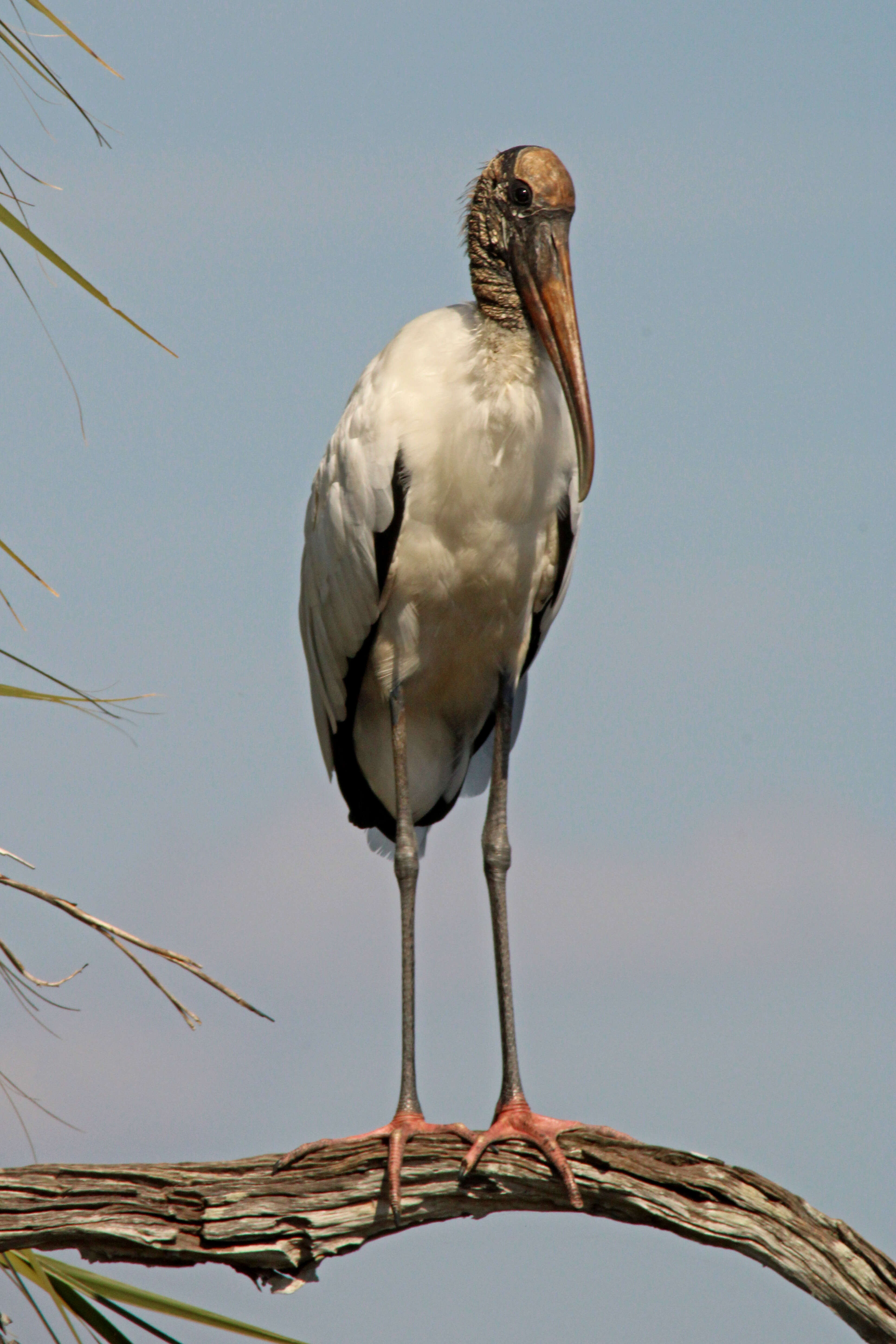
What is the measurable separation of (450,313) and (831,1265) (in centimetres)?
300

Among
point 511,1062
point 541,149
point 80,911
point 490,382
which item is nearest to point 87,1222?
point 80,911

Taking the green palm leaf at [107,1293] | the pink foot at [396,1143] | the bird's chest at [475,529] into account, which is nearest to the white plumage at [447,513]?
the bird's chest at [475,529]

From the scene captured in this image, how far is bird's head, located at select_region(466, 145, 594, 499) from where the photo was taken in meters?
4.79

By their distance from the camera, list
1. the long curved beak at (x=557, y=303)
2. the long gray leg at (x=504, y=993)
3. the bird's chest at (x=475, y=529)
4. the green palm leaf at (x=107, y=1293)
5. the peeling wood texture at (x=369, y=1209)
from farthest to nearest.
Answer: the bird's chest at (x=475, y=529), the long curved beak at (x=557, y=303), the long gray leg at (x=504, y=993), the peeling wood texture at (x=369, y=1209), the green palm leaf at (x=107, y=1293)

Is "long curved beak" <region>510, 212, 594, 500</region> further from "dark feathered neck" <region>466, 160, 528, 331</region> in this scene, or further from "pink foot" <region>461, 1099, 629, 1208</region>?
"pink foot" <region>461, 1099, 629, 1208</region>

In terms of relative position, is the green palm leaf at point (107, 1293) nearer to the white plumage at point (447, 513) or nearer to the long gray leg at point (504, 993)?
the long gray leg at point (504, 993)

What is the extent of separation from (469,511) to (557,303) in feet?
2.27

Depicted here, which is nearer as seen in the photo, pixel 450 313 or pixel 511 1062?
pixel 511 1062

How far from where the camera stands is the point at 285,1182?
400 cm

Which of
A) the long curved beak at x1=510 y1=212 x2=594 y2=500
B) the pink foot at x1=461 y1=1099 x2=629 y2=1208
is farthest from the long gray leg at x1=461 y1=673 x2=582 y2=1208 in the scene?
the long curved beak at x1=510 y1=212 x2=594 y2=500

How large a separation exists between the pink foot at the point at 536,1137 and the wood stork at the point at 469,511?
0.12 m

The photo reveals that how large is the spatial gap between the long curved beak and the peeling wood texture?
1.89 meters

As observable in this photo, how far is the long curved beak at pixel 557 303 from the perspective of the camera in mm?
4598

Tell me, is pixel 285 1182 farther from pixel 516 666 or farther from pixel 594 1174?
pixel 516 666
